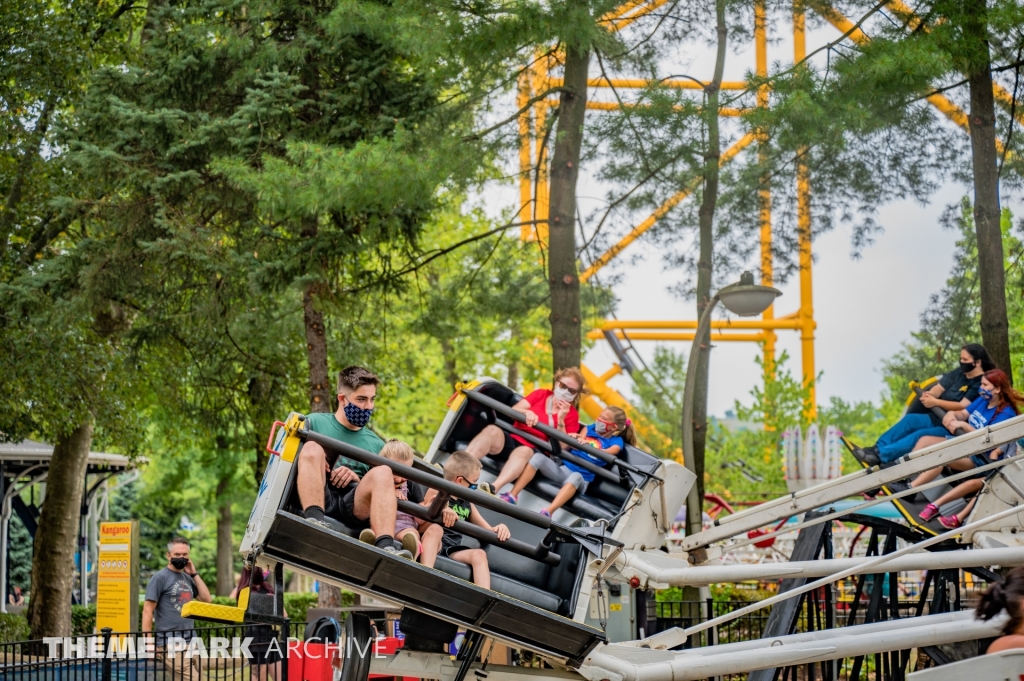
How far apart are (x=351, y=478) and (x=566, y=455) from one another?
3089mm

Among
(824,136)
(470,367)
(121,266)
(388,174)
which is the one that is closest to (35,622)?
(121,266)

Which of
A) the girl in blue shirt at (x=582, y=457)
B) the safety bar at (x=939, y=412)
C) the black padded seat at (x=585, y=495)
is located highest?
the safety bar at (x=939, y=412)

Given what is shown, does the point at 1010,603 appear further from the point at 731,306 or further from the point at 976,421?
the point at 731,306

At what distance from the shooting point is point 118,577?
42.6ft

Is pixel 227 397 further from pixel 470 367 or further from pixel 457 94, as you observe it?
pixel 470 367

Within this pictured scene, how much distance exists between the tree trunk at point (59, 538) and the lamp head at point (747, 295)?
38.0 feet

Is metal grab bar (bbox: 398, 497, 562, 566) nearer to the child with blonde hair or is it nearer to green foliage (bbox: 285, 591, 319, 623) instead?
the child with blonde hair

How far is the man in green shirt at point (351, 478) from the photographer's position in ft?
18.7

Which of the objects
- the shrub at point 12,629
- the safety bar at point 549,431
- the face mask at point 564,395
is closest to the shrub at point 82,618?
the shrub at point 12,629

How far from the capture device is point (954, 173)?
13.7m

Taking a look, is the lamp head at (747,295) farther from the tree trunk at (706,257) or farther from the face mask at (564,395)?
the tree trunk at (706,257)

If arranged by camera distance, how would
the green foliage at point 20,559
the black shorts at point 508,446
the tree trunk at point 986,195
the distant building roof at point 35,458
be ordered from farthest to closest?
1. the green foliage at point 20,559
2. the distant building roof at point 35,458
3. the tree trunk at point 986,195
4. the black shorts at point 508,446

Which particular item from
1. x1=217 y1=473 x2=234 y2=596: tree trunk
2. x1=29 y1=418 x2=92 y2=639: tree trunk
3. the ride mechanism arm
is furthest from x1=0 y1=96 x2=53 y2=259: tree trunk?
x1=217 y1=473 x2=234 y2=596: tree trunk

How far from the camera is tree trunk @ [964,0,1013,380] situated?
1097cm
